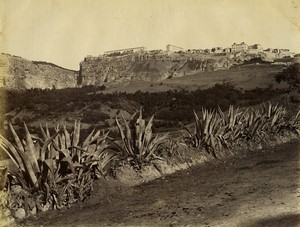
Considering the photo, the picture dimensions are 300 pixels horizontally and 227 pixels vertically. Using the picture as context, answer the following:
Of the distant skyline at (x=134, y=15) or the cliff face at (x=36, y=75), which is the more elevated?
the cliff face at (x=36, y=75)

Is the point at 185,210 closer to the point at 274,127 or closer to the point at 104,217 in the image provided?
the point at 104,217

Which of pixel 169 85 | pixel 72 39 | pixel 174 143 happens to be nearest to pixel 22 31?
pixel 72 39

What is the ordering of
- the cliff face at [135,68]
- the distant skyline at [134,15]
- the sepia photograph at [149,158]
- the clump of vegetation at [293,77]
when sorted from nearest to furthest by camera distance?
the sepia photograph at [149,158] → the distant skyline at [134,15] → the clump of vegetation at [293,77] → the cliff face at [135,68]

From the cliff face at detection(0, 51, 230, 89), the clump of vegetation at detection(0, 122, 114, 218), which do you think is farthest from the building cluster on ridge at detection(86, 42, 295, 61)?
the clump of vegetation at detection(0, 122, 114, 218)

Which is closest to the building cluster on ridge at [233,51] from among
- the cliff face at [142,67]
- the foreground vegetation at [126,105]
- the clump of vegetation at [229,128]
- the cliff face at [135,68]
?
the cliff face at [135,68]

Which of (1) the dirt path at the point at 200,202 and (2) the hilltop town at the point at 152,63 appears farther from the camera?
(2) the hilltop town at the point at 152,63

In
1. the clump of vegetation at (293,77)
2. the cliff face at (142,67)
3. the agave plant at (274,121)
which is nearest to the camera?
the agave plant at (274,121)

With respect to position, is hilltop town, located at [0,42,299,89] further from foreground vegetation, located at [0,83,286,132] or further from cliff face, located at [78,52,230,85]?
foreground vegetation, located at [0,83,286,132]

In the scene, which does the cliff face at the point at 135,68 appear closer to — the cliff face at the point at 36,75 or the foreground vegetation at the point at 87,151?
the cliff face at the point at 36,75

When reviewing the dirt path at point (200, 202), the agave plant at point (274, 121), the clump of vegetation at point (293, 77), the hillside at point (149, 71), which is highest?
the hillside at point (149, 71)
